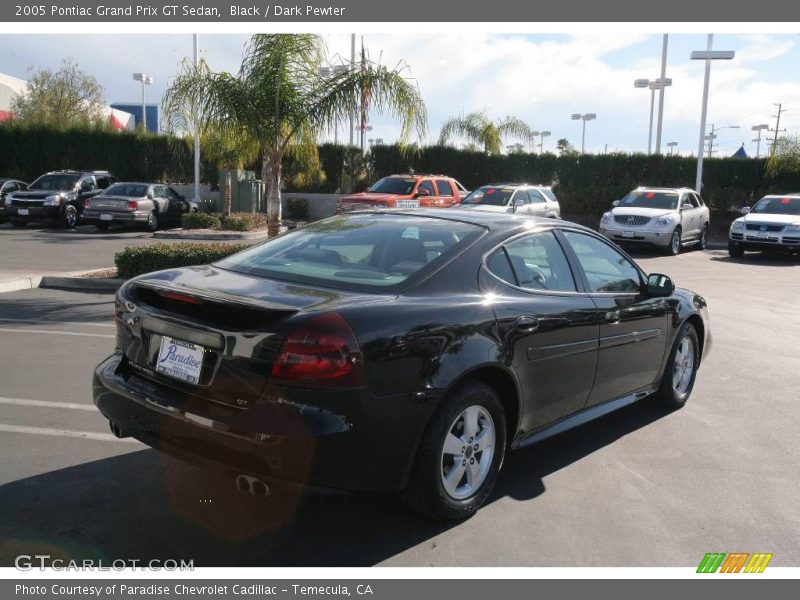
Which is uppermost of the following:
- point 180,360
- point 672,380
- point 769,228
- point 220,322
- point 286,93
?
point 286,93

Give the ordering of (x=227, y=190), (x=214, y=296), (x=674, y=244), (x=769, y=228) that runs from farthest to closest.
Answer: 1. (x=227, y=190)
2. (x=674, y=244)
3. (x=769, y=228)
4. (x=214, y=296)

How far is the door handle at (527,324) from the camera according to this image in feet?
13.6

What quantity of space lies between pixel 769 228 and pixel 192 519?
17.9 meters

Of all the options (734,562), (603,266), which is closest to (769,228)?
(603,266)

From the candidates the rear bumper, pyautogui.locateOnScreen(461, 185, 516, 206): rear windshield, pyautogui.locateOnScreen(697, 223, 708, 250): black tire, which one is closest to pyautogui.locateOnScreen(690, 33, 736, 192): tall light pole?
pyautogui.locateOnScreen(697, 223, 708, 250): black tire

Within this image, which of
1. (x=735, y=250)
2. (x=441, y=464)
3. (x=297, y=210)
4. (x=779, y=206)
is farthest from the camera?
(x=297, y=210)

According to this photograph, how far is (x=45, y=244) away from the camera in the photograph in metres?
→ 18.4

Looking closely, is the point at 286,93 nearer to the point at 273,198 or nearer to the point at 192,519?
the point at 273,198

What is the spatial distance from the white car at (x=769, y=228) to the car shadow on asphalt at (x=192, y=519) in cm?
1602

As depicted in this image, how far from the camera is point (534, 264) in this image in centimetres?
461

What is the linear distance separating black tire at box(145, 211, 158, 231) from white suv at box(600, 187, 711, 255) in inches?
525

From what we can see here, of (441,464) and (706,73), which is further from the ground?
(706,73)
